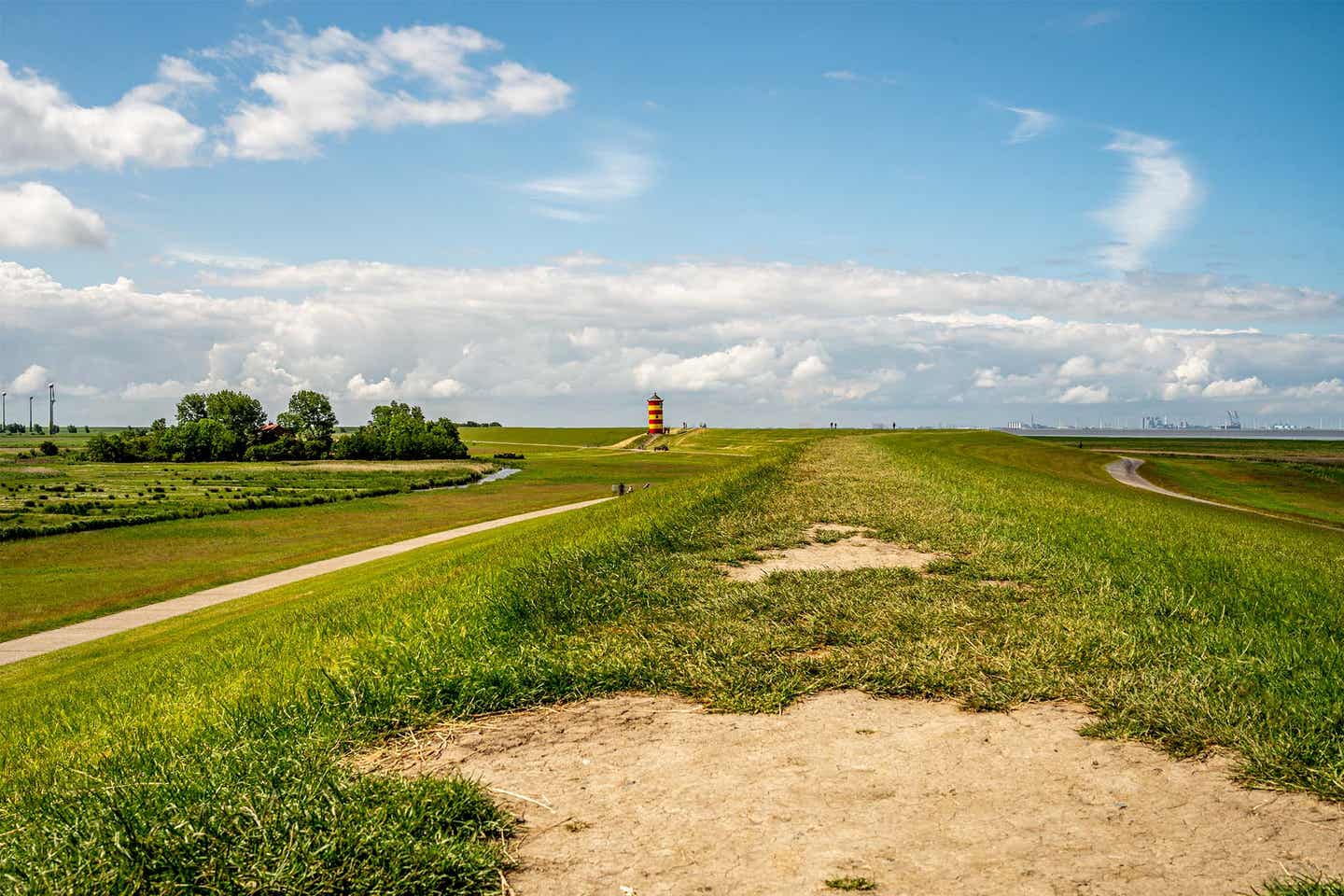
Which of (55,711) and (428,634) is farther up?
(428,634)

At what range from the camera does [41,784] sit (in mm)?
5355

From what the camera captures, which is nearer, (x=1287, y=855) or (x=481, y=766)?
(x=1287, y=855)

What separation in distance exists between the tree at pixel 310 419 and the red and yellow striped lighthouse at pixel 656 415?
53.9 meters

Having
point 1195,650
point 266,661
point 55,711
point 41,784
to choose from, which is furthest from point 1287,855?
point 55,711

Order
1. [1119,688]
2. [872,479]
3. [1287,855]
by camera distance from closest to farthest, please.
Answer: [1287,855] → [1119,688] → [872,479]

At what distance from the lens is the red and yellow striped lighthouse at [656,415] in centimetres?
15488

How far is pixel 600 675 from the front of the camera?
5.81 m

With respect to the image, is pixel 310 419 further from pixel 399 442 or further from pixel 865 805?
→ pixel 865 805

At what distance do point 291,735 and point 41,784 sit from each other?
1.87m

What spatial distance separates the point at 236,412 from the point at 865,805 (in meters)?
148

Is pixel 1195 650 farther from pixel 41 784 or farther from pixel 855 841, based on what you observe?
pixel 41 784

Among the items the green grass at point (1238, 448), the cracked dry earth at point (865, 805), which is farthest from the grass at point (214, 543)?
the green grass at point (1238, 448)

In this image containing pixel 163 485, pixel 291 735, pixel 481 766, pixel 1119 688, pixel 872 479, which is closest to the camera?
A: pixel 481 766

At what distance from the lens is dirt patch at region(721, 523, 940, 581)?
380 inches
